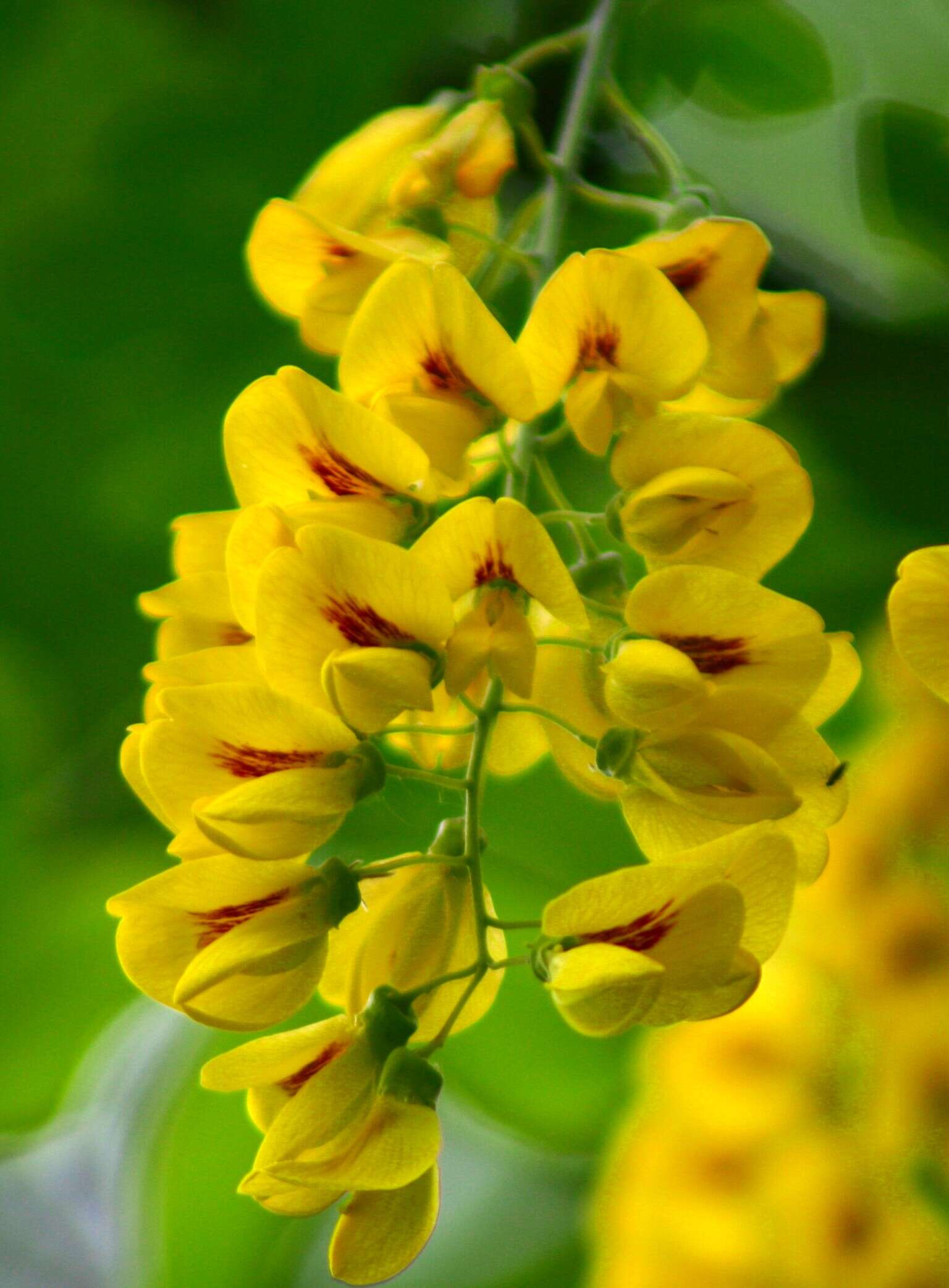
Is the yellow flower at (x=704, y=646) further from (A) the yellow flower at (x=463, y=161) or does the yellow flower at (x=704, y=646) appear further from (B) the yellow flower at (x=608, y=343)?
(A) the yellow flower at (x=463, y=161)

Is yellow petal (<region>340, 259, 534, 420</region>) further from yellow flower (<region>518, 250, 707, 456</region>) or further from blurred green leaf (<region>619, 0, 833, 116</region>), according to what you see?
blurred green leaf (<region>619, 0, 833, 116</region>)

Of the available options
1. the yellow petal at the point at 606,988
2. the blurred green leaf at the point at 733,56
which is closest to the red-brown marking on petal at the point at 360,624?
the yellow petal at the point at 606,988

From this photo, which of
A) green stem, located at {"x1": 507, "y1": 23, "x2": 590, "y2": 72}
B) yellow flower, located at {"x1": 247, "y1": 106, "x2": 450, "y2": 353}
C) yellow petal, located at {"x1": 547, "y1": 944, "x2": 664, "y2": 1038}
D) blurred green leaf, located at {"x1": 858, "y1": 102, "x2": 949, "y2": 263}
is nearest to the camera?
yellow petal, located at {"x1": 547, "y1": 944, "x2": 664, "y2": 1038}

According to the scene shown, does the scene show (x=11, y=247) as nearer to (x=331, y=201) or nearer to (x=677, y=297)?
(x=331, y=201)

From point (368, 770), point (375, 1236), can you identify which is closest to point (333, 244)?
point (368, 770)

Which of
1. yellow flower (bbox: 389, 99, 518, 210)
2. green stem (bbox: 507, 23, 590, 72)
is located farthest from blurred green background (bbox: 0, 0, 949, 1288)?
yellow flower (bbox: 389, 99, 518, 210)

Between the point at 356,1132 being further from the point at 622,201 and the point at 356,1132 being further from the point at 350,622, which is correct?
the point at 622,201

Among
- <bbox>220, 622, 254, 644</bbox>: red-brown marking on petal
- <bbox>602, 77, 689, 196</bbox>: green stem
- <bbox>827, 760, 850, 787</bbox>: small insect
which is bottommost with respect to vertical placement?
<bbox>827, 760, 850, 787</bbox>: small insect
